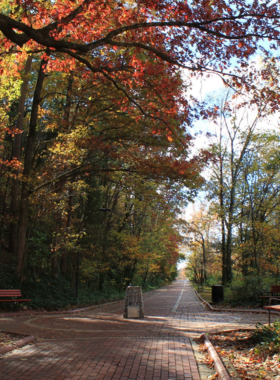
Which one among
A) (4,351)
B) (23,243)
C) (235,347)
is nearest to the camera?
(4,351)

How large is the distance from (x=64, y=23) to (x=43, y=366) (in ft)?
21.0

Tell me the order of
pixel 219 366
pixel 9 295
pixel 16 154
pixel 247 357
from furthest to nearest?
1. pixel 16 154
2. pixel 9 295
3. pixel 247 357
4. pixel 219 366

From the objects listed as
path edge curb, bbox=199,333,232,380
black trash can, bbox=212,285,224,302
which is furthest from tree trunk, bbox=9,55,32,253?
path edge curb, bbox=199,333,232,380

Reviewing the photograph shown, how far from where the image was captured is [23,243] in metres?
16.8

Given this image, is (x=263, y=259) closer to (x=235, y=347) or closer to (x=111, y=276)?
(x=111, y=276)

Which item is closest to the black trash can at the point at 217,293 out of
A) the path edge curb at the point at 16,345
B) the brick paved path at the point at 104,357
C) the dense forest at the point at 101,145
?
the dense forest at the point at 101,145

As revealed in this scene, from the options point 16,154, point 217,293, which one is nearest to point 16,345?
point 217,293

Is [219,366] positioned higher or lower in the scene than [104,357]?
higher

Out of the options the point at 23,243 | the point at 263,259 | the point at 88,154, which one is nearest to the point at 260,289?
the point at 263,259

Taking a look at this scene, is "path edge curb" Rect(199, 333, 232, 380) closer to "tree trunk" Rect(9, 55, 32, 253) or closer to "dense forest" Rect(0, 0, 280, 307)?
"dense forest" Rect(0, 0, 280, 307)

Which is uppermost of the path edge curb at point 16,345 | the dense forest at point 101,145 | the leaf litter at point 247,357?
the dense forest at point 101,145

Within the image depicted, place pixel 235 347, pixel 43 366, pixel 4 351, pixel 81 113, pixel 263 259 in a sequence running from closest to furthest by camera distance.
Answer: pixel 43 366
pixel 4 351
pixel 235 347
pixel 81 113
pixel 263 259

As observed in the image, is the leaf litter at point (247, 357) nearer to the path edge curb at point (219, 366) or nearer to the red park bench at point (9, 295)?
the path edge curb at point (219, 366)

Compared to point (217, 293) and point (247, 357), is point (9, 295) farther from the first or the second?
point (217, 293)
